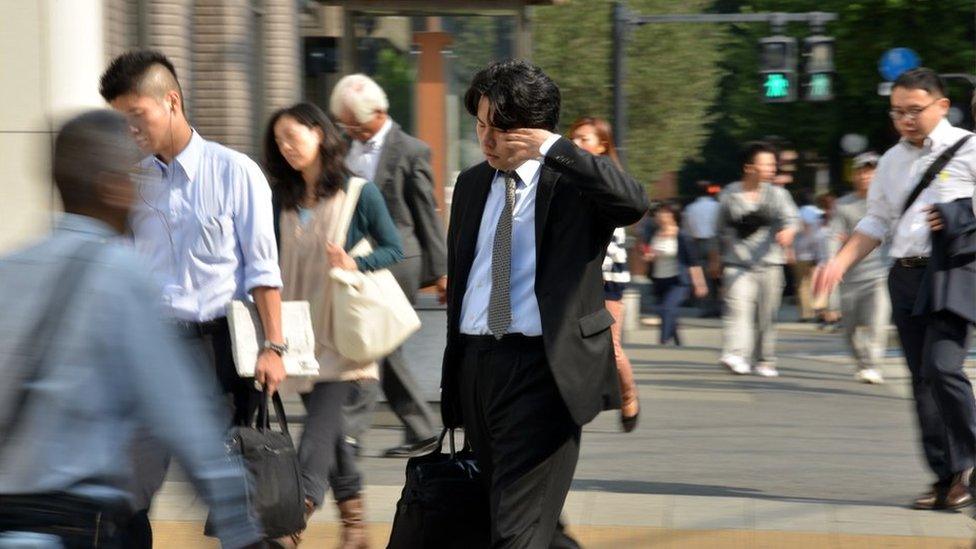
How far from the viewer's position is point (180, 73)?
1093 cm

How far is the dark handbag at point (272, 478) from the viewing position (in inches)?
189

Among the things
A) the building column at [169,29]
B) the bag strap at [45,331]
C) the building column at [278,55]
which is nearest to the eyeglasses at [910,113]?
the bag strap at [45,331]

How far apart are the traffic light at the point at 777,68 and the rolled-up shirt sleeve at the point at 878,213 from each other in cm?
1348

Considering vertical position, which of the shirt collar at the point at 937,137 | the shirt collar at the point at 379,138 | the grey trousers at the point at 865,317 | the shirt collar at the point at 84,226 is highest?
the shirt collar at the point at 84,226

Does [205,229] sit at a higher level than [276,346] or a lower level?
higher

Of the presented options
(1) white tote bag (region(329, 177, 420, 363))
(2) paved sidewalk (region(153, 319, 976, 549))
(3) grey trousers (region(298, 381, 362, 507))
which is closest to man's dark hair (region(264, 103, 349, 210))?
(1) white tote bag (region(329, 177, 420, 363))

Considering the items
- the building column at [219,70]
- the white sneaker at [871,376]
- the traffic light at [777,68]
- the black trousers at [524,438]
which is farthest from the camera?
the traffic light at [777,68]

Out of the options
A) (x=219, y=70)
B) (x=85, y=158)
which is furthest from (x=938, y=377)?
(x=219, y=70)

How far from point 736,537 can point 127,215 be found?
3.89 m

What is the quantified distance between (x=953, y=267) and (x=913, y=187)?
0.38 m

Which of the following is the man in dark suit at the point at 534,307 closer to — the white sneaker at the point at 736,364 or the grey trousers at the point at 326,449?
the grey trousers at the point at 326,449

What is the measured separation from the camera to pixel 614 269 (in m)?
8.67

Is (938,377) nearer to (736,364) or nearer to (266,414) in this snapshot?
(266,414)

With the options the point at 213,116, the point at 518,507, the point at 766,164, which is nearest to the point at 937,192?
the point at 518,507
